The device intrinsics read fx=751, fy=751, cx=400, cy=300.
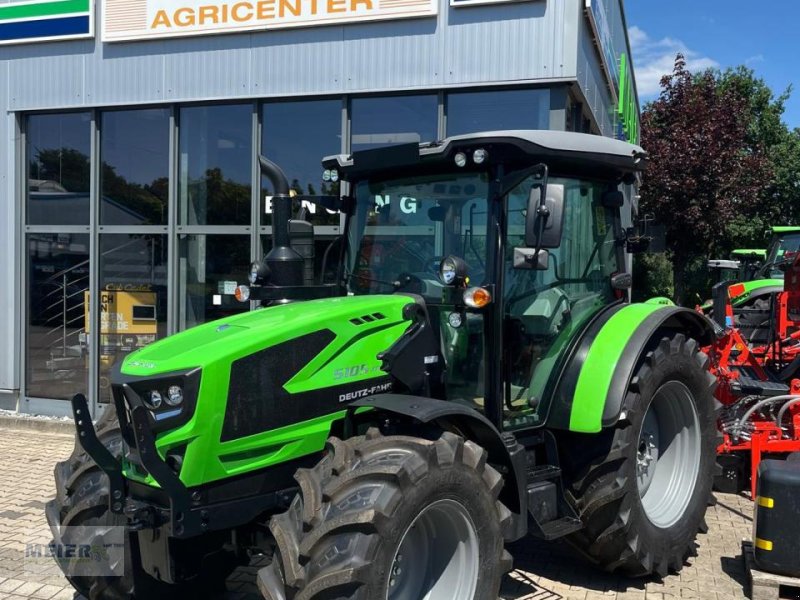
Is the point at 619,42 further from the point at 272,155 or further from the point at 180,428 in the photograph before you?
the point at 180,428

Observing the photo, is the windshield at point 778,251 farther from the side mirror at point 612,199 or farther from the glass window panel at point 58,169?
the glass window panel at point 58,169

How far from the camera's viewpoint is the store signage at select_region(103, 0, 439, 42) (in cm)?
729

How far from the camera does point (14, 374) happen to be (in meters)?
9.03

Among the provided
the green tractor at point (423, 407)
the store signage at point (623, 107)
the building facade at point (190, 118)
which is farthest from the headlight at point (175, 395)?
the store signage at point (623, 107)

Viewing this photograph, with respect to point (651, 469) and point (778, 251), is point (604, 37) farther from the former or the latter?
point (651, 469)

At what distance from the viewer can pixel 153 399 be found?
3072 mm

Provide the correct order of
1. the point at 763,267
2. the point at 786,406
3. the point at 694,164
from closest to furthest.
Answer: the point at 786,406, the point at 763,267, the point at 694,164

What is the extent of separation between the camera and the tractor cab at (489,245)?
3.75 m

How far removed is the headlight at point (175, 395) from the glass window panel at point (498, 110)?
15.8ft

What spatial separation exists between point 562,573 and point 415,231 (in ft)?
7.32

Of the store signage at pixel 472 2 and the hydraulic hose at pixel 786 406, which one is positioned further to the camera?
the store signage at pixel 472 2

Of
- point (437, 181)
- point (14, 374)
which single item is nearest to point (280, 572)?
point (437, 181)

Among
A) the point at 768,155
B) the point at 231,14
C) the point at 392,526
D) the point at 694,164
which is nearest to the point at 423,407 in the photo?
the point at 392,526

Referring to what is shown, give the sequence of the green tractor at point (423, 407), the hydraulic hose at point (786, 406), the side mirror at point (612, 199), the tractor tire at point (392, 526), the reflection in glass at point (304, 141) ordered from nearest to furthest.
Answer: the tractor tire at point (392, 526)
the green tractor at point (423, 407)
the side mirror at point (612, 199)
the hydraulic hose at point (786, 406)
the reflection in glass at point (304, 141)
